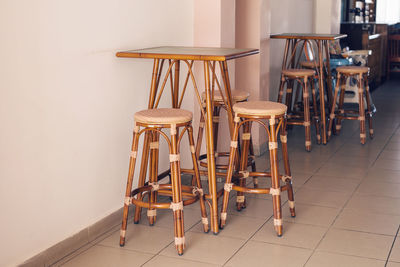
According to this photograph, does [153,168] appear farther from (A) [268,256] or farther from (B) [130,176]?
(A) [268,256]

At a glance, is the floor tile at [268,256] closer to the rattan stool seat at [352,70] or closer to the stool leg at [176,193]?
the stool leg at [176,193]

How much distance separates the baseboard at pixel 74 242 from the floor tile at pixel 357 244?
3.95 ft

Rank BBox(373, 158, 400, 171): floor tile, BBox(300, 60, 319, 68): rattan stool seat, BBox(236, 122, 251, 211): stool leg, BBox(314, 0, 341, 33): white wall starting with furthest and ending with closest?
BBox(314, 0, 341, 33): white wall → BBox(300, 60, 319, 68): rattan stool seat → BBox(373, 158, 400, 171): floor tile → BBox(236, 122, 251, 211): stool leg

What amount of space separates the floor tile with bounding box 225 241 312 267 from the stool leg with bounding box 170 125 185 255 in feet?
0.93

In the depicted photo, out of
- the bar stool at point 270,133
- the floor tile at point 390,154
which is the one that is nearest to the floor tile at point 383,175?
the floor tile at point 390,154

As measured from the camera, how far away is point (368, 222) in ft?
11.3

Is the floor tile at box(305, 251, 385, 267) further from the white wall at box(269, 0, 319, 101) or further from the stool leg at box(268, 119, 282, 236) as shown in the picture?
the white wall at box(269, 0, 319, 101)

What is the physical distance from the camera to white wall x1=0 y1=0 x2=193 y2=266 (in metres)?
2.57

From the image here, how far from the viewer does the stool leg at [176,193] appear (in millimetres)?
2918

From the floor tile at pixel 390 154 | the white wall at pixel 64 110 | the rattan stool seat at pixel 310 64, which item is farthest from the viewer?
the rattan stool seat at pixel 310 64

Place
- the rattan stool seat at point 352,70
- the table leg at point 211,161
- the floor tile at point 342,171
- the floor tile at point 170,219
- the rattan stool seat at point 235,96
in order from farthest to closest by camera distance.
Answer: the rattan stool seat at point 352,70
the floor tile at point 342,171
the rattan stool seat at point 235,96
the floor tile at point 170,219
the table leg at point 211,161

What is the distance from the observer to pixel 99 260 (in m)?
2.93

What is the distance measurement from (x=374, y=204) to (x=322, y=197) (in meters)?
0.35

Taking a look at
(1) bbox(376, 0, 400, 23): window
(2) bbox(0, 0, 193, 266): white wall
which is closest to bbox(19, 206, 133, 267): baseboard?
(2) bbox(0, 0, 193, 266): white wall
